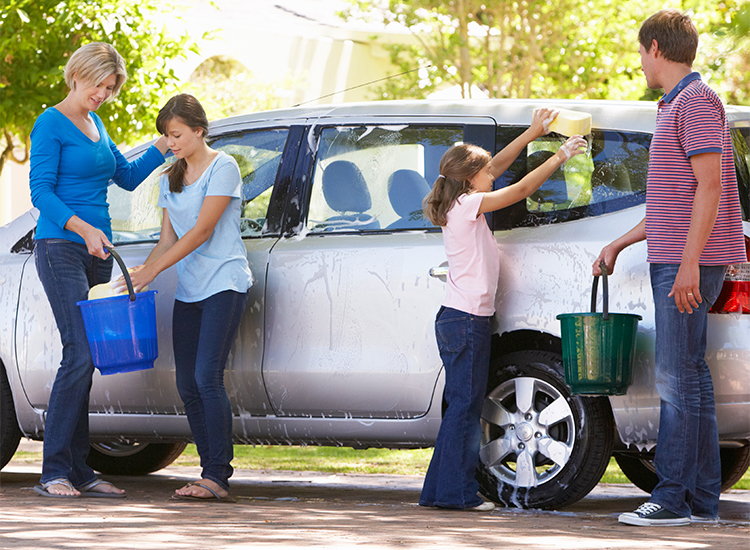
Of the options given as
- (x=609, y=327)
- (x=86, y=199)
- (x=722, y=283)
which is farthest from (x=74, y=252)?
(x=722, y=283)

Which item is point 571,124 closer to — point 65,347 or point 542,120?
point 542,120

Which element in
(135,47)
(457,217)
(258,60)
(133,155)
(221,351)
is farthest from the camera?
(258,60)

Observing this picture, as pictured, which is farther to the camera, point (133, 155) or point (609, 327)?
point (133, 155)

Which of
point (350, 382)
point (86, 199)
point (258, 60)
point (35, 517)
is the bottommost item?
point (35, 517)

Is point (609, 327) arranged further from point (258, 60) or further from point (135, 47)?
point (258, 60)

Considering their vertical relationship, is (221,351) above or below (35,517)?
above

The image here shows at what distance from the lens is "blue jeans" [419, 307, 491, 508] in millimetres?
4641

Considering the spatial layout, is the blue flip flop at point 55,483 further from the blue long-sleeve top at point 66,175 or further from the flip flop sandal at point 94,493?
the blue long-sleeve top at point 66,175

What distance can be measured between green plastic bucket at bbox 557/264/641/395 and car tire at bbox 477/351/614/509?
23 cm

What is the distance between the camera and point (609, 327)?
14.3ft

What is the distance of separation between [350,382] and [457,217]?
89 centimetres

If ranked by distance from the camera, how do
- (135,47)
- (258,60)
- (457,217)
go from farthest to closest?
(258,60) < (135,47) < (457,217)

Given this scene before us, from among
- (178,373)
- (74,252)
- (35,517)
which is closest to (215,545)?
(35,517)

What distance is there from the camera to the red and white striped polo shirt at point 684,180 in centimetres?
428
